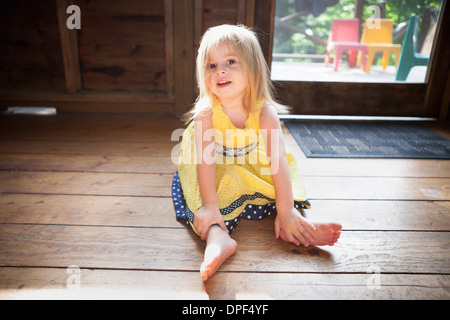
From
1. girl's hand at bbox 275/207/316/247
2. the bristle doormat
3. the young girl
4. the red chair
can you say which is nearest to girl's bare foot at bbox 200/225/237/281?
the young girl

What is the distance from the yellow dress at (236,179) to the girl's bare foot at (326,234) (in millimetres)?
161

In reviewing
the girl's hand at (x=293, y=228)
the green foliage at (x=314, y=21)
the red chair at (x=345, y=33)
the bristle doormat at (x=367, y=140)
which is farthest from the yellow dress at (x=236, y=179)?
the green foliage at (x=314, y=21)

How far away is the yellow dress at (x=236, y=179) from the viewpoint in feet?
3.18

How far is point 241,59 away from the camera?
35.9 inches

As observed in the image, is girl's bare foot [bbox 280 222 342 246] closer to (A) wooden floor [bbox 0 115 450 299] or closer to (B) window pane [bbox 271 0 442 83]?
(A) wooden floor [bbox 0 115 450 299]

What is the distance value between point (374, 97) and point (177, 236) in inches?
66.3

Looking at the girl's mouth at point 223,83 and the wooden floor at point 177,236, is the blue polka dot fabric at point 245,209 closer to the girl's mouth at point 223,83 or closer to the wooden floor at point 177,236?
the wooden floor at point 177,236

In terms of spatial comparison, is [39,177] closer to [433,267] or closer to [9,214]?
[9,214]

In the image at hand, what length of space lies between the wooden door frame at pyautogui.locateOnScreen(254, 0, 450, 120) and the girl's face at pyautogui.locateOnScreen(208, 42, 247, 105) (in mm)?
1144

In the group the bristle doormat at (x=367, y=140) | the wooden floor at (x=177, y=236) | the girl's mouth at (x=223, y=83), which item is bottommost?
Answer: the bristle doormat at (x=367, y=140)

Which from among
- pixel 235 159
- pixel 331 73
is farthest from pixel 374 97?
pixel 331 73

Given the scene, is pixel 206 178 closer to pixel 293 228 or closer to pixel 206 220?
pixel 206 220

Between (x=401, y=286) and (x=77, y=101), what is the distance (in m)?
1.91

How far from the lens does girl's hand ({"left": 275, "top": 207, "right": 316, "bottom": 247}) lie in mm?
853
